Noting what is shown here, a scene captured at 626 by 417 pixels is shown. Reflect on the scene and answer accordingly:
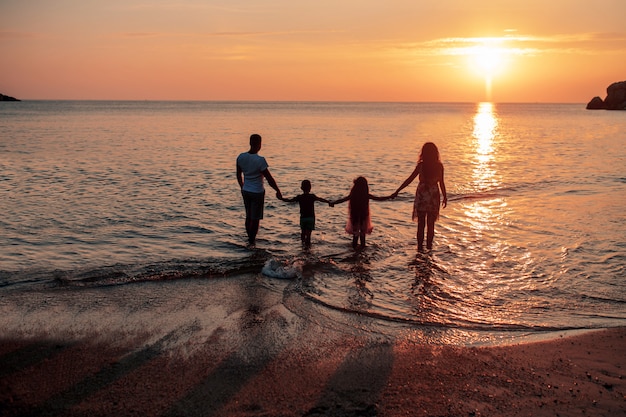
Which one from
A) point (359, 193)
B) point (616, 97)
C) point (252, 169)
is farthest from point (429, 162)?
point (616, 97)

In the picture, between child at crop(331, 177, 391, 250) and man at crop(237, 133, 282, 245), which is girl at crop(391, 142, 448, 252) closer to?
child at crop(331, 177, 391, 250)

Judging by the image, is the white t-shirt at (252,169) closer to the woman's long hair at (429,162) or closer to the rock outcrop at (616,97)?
the woman's long hair at (429,162)

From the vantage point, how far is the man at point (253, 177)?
377 inches

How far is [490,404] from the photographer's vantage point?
14.6 ft

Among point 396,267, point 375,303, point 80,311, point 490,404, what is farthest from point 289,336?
point 396,267

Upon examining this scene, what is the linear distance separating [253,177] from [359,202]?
2.07 m

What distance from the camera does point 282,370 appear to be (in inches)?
198

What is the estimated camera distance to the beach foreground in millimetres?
4398

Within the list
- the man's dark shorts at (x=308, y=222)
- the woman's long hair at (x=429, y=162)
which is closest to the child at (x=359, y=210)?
the man's dark shorts at (x=308, y=222)

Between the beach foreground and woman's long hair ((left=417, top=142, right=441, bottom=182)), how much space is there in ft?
14.1

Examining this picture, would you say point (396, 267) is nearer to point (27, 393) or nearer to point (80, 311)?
point (80, 311)

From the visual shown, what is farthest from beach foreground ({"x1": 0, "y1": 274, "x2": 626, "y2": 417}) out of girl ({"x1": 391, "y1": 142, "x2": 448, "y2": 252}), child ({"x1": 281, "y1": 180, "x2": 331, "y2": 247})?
girl ({"x1": 391, "y1": 142, "x2": 448, "y2": 252})

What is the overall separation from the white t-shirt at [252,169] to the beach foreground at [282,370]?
367cm

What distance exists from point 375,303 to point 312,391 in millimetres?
2635
